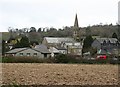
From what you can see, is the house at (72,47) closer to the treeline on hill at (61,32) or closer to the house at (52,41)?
the house at (52,41)

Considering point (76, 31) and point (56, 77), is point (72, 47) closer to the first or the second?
point (76, 31)

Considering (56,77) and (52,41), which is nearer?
(56,77)

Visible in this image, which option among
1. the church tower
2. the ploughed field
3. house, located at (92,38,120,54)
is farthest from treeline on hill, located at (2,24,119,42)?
the ploughed field

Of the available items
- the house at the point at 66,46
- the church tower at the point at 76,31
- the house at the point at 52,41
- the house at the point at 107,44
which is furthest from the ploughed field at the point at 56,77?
the church tower at the point at 76,31

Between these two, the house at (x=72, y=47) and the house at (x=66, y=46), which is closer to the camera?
the house at (x=66, y=46)

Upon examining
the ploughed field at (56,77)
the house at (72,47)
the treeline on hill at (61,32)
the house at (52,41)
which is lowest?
the ploughed field at (56,77)

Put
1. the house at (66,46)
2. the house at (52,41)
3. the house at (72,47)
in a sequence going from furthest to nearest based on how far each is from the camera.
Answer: the house at (52,41), the house at (72,47), the house at (66,46)

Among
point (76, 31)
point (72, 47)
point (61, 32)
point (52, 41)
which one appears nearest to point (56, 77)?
point (72, 47)

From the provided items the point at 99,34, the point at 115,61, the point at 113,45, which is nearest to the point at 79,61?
the point at 115,61

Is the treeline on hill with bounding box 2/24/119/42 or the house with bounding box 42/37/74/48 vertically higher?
the treeline on hill with bounding box 2/24/119/42

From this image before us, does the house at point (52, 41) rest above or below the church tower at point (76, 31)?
below

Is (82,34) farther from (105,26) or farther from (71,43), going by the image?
Answer: (71,43)

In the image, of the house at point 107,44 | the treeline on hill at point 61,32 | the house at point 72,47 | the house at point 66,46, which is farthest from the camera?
the treeline on hill at point 61,32

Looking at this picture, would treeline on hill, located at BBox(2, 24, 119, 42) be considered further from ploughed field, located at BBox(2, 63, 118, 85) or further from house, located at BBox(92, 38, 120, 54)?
ploughed field, located at BBox(2, 63, 118, 85)
